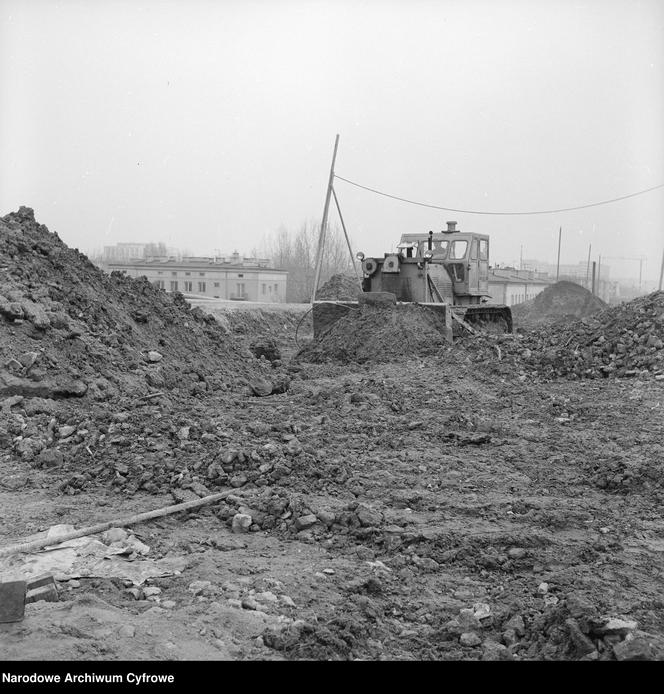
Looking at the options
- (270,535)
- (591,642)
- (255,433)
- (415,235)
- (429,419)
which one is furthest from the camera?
(415,235)

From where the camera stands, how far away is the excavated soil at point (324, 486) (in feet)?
11.7

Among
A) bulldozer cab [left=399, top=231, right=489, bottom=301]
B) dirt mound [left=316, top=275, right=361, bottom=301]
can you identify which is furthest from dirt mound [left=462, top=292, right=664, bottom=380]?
dirt mound [left=316, top=275, right=361, bottom=301]

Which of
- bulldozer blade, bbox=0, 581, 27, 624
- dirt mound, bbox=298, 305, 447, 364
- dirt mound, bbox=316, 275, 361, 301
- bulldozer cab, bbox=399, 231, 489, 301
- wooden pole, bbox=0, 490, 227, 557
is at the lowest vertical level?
wooden pole, bbox=0, 490, 227, 557

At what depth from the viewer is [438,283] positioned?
15062mm

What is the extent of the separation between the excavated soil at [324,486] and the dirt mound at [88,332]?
0.04m

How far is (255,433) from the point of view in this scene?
6996 mm

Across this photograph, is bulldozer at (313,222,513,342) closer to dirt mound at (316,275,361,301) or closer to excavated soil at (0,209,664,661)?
excavated soil at (0,209,664,661)

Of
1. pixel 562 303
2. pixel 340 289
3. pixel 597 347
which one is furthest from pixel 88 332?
pixel 562 303

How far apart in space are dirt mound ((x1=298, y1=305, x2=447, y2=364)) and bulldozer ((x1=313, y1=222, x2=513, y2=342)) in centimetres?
27

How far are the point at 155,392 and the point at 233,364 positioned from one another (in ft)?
7.95

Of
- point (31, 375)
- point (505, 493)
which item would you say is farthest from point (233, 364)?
point (505, 493)

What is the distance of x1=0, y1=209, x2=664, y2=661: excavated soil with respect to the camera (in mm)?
3570
